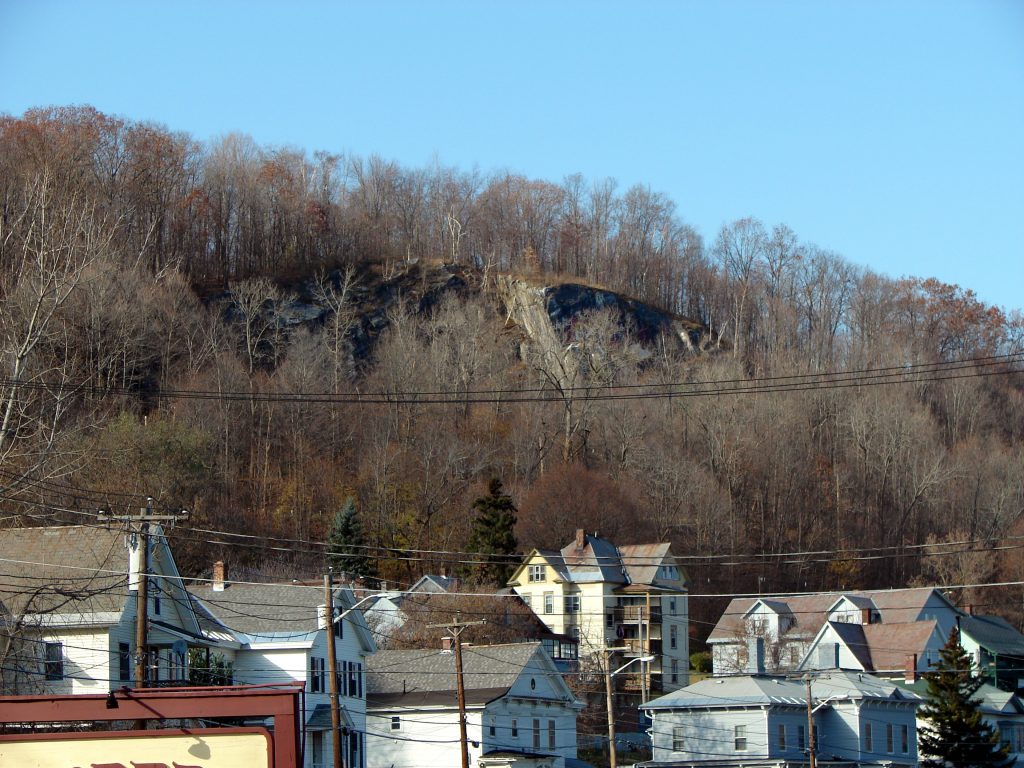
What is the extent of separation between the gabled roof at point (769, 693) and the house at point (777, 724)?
0.04 m

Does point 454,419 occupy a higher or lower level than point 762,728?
higher

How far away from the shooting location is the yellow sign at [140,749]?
1612cm

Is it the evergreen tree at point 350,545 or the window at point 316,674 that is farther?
the evergreen tree at point 350,545

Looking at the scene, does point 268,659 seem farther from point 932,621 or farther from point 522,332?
point 522,332

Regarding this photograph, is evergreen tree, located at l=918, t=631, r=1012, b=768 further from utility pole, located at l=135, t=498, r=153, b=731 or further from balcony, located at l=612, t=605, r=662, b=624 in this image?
utility pole, located at l=135, t=498, r=153, b=731

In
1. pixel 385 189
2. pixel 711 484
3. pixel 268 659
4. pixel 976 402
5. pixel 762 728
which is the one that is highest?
pixel 385 189

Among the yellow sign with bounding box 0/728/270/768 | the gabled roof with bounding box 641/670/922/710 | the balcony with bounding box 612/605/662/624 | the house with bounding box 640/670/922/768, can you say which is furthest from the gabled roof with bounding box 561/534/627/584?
the yellow sign with bounding box 0/728/270/768

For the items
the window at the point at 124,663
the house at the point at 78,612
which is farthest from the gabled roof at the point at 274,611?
the window at the point at 124,663

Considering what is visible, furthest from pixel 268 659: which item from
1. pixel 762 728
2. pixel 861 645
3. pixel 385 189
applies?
pixel 385 189

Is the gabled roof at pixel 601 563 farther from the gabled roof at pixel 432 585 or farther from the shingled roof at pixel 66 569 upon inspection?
the shingled roof at pixel 66 569

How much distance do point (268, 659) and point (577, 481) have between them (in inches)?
1644

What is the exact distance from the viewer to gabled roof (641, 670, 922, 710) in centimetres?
5634

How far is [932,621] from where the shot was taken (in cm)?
7650

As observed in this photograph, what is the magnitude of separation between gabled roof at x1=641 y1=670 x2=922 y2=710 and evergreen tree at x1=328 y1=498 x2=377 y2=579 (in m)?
18.6
